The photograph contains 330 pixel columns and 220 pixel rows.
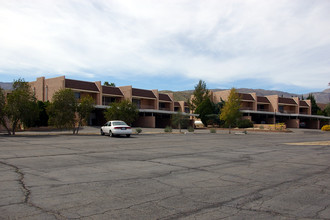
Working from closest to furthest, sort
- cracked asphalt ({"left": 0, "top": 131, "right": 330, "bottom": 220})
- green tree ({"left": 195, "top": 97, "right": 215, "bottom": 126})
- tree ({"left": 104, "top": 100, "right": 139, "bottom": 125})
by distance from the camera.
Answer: cracked asphalt ({"left": 0, "top": 131, "right": 330, "bottom": 220}), tree ({"left": 104, "top": 100, "right": 139, "bottom": 125}), green tree ({"left": 195, "top": 97, "right": 215, "bottom": 126})

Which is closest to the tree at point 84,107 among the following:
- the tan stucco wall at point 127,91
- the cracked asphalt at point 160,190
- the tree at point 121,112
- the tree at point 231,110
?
the tree at point 121,112

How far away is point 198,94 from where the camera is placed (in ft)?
245

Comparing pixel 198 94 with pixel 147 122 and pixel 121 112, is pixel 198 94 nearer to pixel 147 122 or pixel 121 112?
pixel 147 122

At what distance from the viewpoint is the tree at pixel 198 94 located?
243ft

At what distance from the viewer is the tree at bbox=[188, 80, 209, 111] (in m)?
74.2

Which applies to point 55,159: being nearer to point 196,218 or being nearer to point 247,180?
point 247,180

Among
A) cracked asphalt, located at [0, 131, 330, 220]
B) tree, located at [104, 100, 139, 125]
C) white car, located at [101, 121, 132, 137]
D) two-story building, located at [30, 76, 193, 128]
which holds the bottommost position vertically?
cracked asphalt, located at [0, 131, 330, 220]

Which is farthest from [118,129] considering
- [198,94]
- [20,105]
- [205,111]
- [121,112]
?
[198,94]

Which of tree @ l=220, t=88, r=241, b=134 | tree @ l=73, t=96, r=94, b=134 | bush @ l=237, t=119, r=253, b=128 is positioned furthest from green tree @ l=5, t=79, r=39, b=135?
bush @ l=237, t=119, r=253, b=128

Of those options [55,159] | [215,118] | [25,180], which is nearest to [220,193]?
[25,180]

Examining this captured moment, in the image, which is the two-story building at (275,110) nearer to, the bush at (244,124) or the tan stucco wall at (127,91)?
the bush at (244,124)

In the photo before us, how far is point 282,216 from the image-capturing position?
530 cm

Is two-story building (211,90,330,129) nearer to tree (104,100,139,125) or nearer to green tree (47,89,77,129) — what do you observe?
tree (104,100,139,125)

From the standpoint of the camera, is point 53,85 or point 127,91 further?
point 127,91
